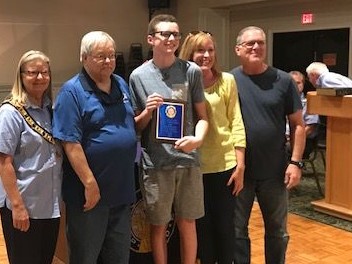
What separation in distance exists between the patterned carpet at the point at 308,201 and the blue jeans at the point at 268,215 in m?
1.40

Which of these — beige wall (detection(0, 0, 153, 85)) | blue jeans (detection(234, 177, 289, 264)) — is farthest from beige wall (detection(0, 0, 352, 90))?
blue jeans (detection(234, 177, 289, 264))

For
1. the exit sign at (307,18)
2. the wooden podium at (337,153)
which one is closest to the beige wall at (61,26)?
the exit sign at (307,18)

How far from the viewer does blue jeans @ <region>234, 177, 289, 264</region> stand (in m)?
2.56

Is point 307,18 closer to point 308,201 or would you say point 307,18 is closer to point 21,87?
point 308,201

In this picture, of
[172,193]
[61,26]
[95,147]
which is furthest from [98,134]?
[61,26]

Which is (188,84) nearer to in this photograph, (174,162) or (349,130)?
(174,162)

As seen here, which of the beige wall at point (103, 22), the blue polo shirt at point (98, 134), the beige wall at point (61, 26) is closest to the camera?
the blue polo shirt at point (98, 134)

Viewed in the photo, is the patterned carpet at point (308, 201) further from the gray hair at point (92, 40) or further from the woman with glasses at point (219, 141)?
the gray hair at point (92, 40)

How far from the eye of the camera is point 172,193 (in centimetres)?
225

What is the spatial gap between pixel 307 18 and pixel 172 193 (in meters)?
4.92

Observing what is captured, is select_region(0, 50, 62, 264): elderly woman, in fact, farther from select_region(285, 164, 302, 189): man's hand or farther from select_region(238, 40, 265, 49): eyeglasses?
select_region(285, 164, 302, 189): man's hand

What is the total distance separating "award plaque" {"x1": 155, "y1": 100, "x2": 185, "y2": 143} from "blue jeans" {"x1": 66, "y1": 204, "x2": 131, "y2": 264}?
34cm

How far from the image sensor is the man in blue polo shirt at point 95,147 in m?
1.94

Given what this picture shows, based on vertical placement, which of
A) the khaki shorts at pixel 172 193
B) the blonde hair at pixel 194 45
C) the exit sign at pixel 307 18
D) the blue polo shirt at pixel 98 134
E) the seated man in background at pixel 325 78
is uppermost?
the exit sign at pixel 307 18
